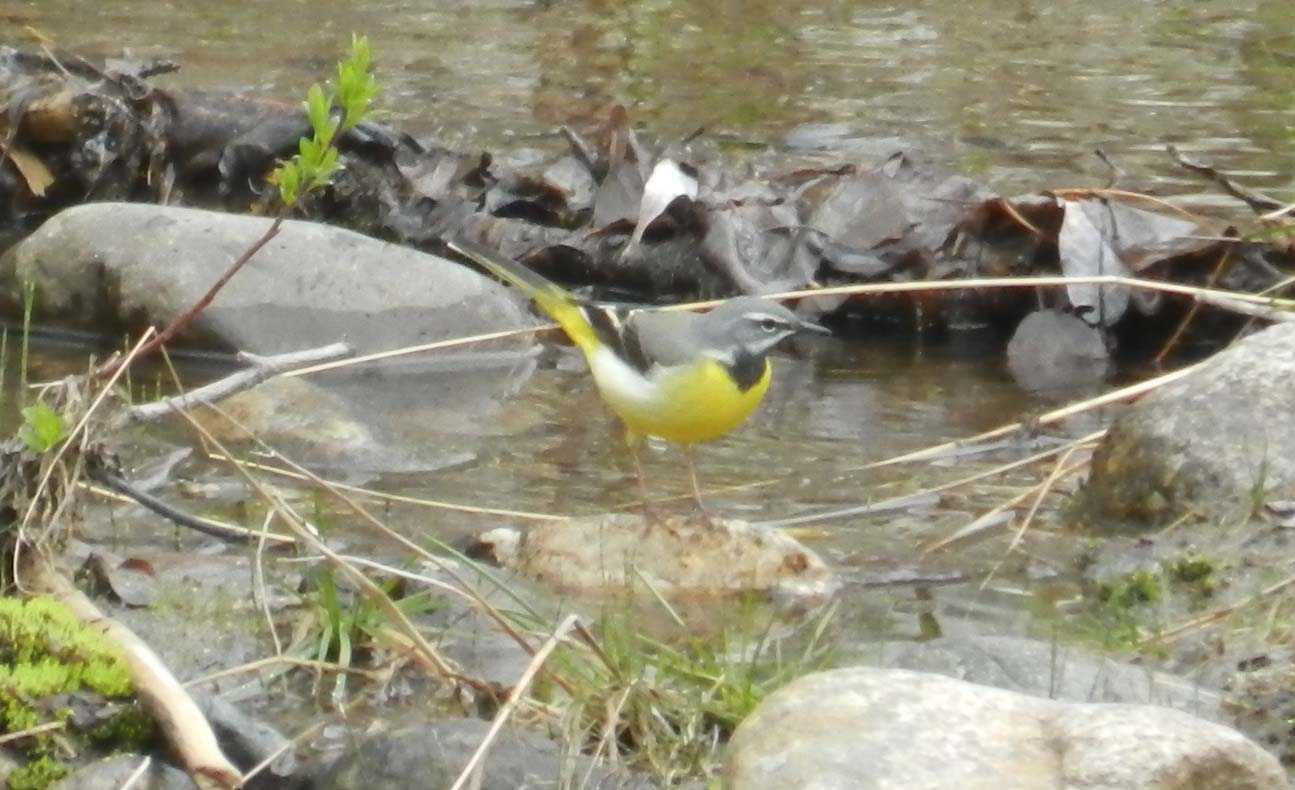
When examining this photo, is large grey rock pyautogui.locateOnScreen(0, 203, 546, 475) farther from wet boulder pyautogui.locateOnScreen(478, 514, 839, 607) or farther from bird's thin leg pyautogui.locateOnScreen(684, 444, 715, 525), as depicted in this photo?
wet boulder pyautogui.locateOnScreen(478, 514, 839, 607)

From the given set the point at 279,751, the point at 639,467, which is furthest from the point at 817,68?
the point at 279,751

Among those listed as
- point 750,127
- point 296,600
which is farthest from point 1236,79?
point 296,600

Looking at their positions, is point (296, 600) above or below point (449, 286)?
above

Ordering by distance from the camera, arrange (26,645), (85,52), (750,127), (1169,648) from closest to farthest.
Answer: (26,645), (1169,648), (750,127), (85,52)

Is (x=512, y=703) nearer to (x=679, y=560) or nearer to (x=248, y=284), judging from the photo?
(x=679, y=560)

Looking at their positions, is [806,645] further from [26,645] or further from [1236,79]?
[1236,79]

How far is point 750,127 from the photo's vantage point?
11.0 m

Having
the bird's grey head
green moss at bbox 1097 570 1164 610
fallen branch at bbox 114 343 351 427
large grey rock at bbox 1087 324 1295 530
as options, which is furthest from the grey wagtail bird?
fallen branch at bbox 114 343 351 427

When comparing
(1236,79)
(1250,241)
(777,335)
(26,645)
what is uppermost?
(26,645)

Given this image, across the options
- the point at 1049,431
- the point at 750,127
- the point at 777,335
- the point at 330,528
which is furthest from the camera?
the point at 750,127

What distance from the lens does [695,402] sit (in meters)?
5.80

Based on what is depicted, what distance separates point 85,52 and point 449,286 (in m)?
4.81

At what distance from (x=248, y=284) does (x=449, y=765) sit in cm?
443

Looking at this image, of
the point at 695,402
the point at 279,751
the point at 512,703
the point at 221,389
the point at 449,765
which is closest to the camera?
the point at 512,703
